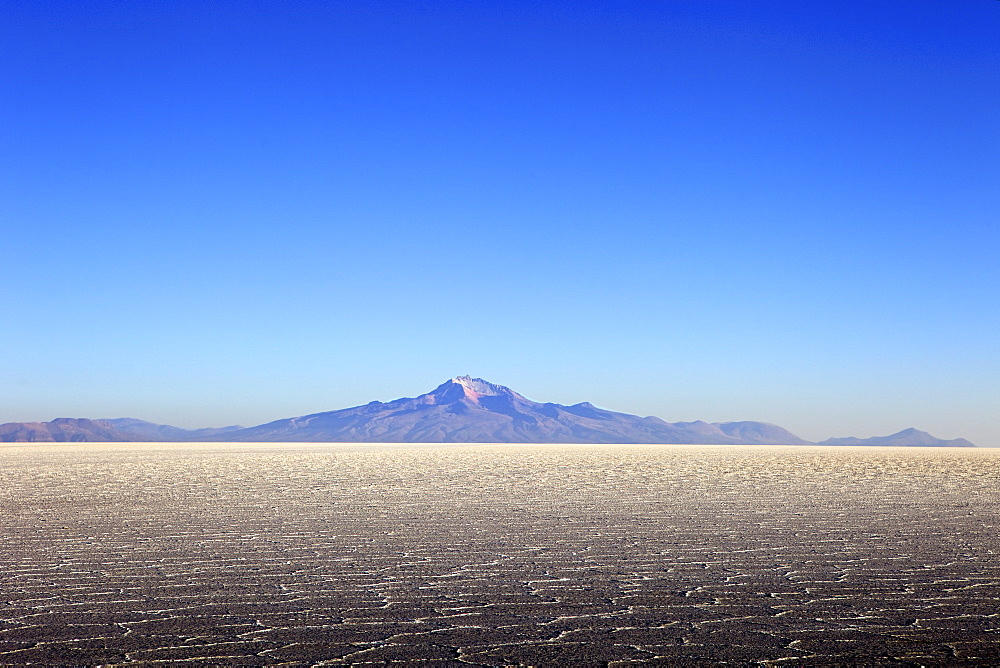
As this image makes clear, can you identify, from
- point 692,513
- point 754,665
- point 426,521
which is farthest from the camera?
point 692,513

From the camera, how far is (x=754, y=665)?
4.11 metres

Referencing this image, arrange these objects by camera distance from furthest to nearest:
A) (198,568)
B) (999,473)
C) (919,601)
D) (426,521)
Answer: (999,473) < (426,521) < (198,568) < (919,601)

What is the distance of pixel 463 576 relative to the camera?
256 inches

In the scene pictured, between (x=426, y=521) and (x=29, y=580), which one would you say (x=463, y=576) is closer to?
(x=29, y=580)

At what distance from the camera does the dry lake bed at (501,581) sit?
444cm

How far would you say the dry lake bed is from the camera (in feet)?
14.6

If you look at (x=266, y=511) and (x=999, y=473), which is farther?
(x=999, y=473)

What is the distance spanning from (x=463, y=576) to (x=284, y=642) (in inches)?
84.4

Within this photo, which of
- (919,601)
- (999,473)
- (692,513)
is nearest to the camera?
(919,601)

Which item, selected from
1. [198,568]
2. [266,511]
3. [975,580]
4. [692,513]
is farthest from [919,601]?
[266,511]

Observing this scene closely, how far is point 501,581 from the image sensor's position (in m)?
6.31

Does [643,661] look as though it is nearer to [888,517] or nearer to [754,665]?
[754,665]

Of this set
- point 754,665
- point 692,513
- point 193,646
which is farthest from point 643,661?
point 692,513

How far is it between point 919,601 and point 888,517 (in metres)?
5.64
